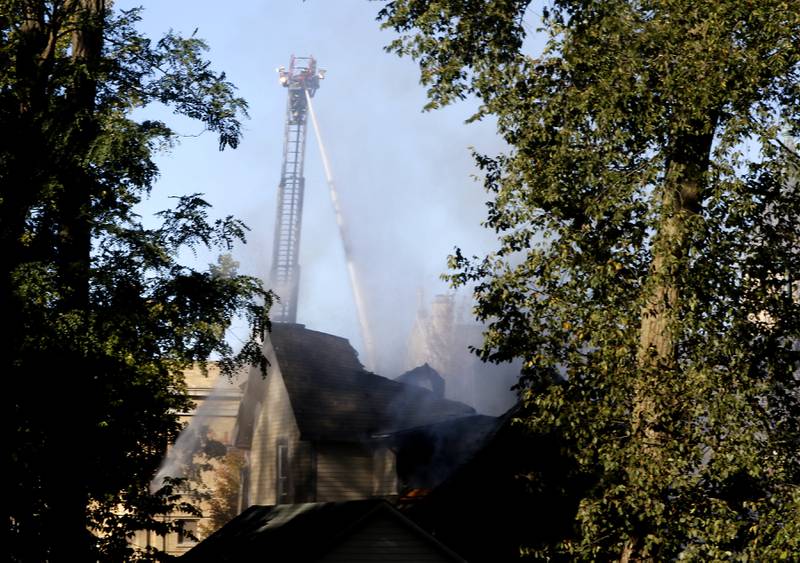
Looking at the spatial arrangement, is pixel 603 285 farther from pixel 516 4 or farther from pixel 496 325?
pixel 516 4

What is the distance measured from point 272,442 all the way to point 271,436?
0.27 metres

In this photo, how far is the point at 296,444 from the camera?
36.7 m

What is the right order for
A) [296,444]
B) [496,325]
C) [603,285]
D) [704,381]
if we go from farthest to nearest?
[296,444], [496,325], [603,285], [704,381]

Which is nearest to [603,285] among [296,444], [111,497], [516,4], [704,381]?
[704,381]

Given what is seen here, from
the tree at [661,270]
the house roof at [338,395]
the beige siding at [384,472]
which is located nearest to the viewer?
the tree at [661,270]

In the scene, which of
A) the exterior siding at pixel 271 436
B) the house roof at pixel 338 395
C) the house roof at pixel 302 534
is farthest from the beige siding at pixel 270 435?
the house roof at pixel 302 534

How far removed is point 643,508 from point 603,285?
392 cm

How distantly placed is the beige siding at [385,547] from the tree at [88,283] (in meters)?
4.51

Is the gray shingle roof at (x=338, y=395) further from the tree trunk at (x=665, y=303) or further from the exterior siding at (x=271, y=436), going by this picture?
the tree trunk at (x=665, y=303)

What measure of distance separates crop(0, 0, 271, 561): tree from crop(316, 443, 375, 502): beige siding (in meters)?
15.1

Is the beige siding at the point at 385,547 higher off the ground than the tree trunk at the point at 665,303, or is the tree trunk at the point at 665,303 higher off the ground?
the tree trunk at the point at 665,303

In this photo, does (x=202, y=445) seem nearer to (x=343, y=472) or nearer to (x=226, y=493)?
(x=226, y=493)

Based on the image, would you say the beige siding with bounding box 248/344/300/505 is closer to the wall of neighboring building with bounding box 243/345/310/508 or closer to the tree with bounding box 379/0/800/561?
the wall of neighboring building with bounding box 243/345/310/508

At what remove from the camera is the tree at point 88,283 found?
19094 mm
